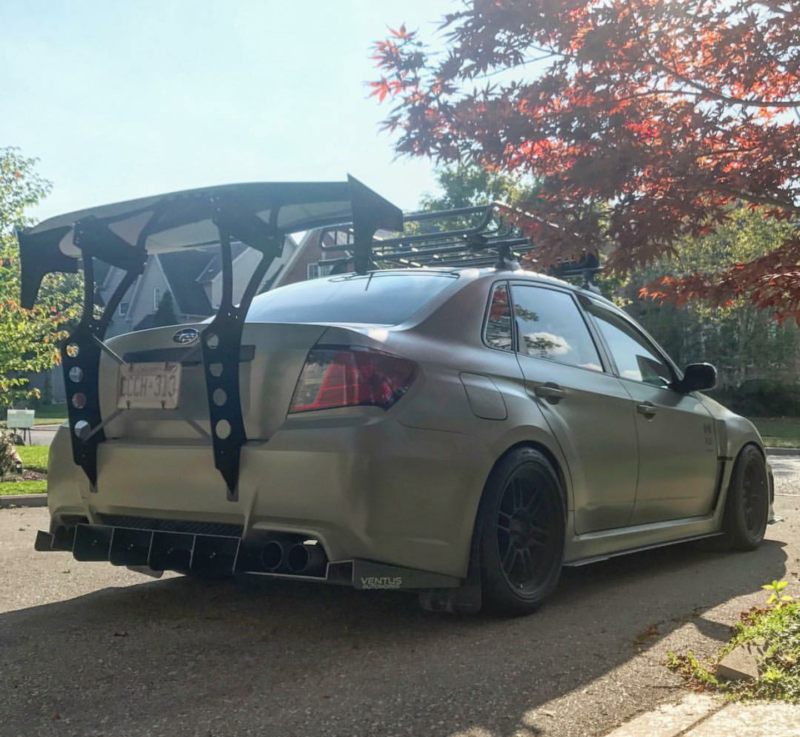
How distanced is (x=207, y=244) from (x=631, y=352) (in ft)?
8.74

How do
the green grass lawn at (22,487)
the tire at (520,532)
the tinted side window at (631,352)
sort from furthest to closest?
1. the green grass lawn at (22,487)
2. the tinted side window at (631,352)
3. the tire at (520,532)

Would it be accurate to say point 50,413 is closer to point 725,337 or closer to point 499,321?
point 725,337

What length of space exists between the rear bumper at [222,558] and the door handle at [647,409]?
1981 mm

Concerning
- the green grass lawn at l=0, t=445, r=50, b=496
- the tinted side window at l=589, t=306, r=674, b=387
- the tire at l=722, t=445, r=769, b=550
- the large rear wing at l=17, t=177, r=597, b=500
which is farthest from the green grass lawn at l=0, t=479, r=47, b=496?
the tire at l=722, t=445, r=769, b=550

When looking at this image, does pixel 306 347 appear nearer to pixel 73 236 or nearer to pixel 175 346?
pixel 175 346

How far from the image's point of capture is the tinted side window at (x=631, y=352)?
18.3 feet

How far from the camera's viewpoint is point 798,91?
5543 mm

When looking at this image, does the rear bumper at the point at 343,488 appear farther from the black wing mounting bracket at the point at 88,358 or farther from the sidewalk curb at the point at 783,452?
the sidewalk curb at the point at 783,452

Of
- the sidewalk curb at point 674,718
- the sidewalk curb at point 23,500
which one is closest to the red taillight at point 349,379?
the sidewalk curb at point 674,718

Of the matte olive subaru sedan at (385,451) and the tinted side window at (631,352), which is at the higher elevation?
the tinted side window at (631,352)

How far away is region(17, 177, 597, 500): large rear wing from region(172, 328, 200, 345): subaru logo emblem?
0.62ft

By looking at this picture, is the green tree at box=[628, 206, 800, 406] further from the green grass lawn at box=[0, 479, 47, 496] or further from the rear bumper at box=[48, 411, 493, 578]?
the rear bumper at box=[48, 411, 493, 578]

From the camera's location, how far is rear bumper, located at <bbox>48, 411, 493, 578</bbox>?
362 centimetres

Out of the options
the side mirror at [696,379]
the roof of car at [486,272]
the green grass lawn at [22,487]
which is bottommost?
the green grass lawn at [22,487]
